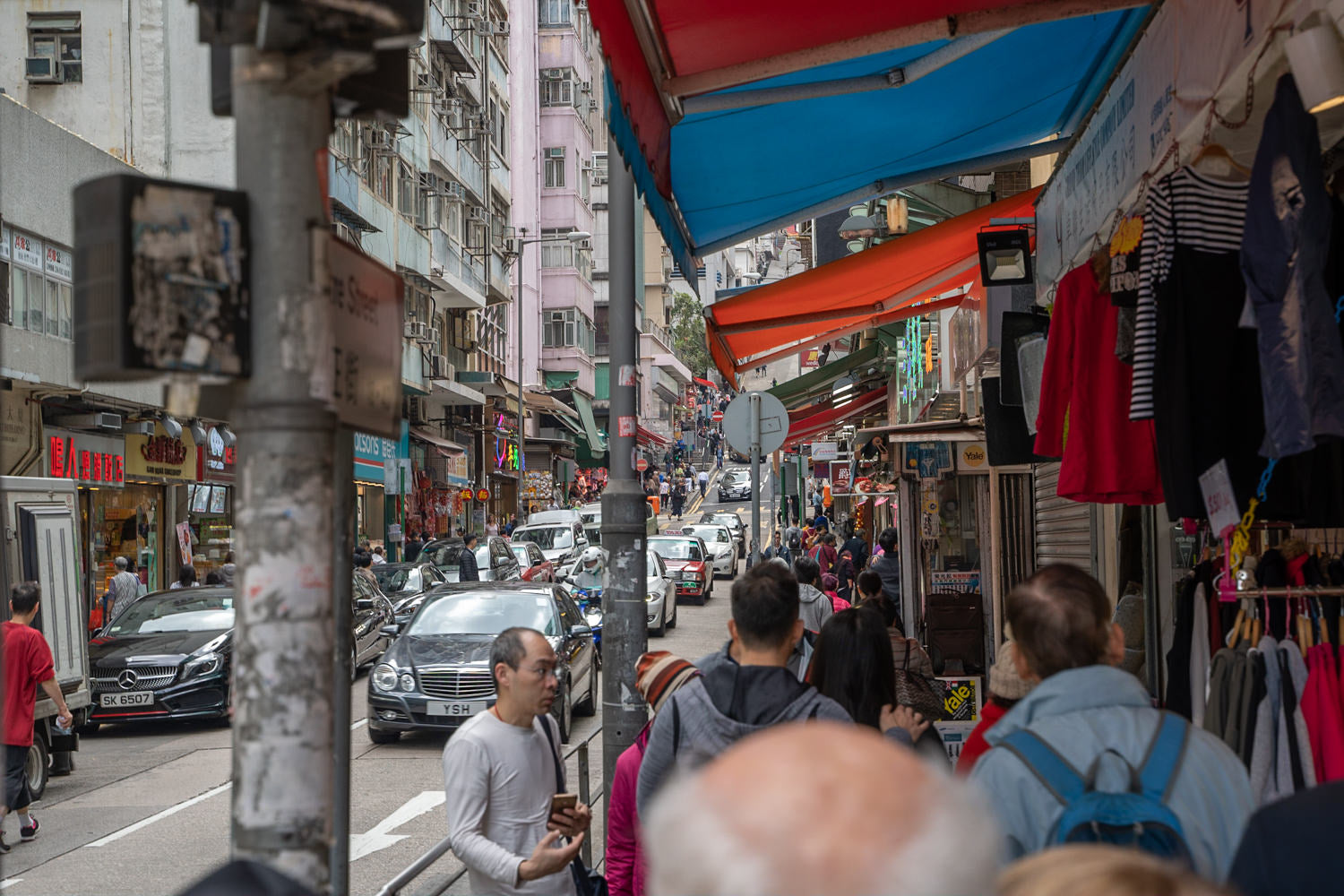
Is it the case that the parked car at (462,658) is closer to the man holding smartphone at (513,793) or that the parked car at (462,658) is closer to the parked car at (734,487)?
the man holding smartphone at (513,793)

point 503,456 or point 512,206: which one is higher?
point 512,206

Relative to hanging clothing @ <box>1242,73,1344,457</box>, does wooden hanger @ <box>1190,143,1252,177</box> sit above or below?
above

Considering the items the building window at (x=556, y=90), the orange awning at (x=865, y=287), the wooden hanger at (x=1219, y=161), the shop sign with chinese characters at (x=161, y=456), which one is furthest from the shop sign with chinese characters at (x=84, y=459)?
the building window at (x=556, y=90)

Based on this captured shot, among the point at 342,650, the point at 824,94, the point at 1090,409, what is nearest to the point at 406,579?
the point at 824,94

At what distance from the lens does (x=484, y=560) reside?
30.6 meters

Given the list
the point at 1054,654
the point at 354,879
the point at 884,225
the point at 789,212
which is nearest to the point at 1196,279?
the point at 1054,654

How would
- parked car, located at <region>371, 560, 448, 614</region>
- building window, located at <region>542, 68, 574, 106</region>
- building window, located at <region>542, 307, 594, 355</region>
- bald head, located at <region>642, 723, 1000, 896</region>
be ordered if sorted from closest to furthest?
bald head, located at <region>642, 723, 1000, 896</region>, parked car, located at <region>371, 560, 448, 614</region>, building window, located at <region>542, 68, 574, 106</region>, building window, located at <region>542, 307, 594, 355</region>

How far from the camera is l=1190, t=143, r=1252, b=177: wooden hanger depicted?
4.44 m

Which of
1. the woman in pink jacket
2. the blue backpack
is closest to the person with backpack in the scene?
the blue backpack

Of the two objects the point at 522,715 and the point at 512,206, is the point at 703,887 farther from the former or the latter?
the point at 512,206

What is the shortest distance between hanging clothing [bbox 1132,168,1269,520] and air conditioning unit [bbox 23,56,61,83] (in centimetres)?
2662

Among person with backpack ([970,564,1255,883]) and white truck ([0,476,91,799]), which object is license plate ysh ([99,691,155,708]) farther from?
person with backpack ([970,564,1255,883])

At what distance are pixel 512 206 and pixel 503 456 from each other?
1227cm

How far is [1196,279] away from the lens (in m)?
4.28
